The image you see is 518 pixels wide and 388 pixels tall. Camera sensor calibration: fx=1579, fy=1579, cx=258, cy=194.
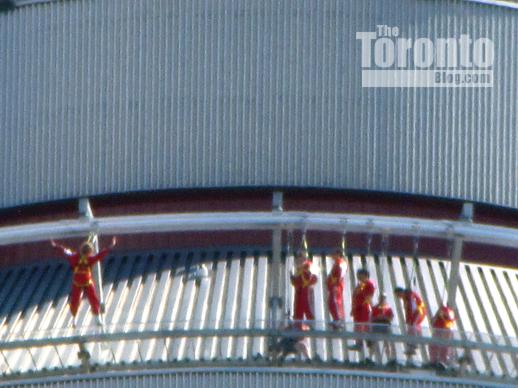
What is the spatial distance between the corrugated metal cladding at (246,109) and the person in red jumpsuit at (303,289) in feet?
18.8

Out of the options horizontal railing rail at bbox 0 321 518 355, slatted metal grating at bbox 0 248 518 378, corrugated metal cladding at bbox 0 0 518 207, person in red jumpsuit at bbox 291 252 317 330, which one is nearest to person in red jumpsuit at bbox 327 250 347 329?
person in red jumpsuit at bbox 291 252 317 330

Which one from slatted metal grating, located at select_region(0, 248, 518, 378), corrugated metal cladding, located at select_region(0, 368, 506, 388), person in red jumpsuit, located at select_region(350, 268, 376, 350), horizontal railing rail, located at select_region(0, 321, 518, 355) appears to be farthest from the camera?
person in red jumpsuit, located at select_region(350, 268, 376, 350)

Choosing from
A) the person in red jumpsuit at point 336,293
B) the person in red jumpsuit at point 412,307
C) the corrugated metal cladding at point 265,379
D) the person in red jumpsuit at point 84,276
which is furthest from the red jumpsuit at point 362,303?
the person in red jumpsuit at point 84,276

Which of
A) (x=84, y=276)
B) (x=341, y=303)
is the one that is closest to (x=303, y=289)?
(x=341, y=303)

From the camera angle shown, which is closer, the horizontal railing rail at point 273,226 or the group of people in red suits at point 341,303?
the group of people in red suits at point 341,303

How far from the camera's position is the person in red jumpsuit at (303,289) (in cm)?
2822

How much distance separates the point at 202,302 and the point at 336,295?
282 centimetres

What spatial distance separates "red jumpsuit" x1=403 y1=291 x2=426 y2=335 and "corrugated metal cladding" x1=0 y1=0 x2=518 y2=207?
566 cm

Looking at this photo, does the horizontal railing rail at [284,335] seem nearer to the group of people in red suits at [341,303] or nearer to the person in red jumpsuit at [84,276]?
the group of people in red suits at [341,303]

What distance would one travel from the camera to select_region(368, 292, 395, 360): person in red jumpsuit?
1061 inches

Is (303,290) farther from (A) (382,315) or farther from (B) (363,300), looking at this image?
(A) (382,315)

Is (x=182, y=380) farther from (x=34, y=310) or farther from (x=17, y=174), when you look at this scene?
(x=17, y=174)

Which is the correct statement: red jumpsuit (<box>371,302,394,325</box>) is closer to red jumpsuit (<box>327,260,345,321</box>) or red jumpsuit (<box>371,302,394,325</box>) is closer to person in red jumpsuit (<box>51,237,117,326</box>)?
red jumpsuit (<box>327,260,345,321</box>)

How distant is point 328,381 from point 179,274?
5.71m
